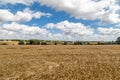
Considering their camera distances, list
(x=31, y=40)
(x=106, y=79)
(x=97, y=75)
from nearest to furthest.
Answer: (x=106, y=79)
(x=97, y=75)
(x=31, y=40)

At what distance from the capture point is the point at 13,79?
15094 mm

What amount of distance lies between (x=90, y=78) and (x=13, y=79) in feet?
20.6

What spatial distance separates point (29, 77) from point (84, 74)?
16.0ft

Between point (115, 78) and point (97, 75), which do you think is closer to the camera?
point (115, 78)

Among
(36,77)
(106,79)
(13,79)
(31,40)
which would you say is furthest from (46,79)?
(31,40)

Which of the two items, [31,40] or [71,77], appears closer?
[71,77]

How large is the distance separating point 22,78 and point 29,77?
623 millimetres

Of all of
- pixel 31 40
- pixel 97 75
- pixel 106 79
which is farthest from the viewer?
pixel 31 40

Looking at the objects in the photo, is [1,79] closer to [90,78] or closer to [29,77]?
[29,77]

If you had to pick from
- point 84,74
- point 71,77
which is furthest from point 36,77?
point 84,74

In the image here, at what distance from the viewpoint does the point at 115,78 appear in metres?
15.2

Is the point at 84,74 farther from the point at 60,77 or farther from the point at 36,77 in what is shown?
the point at 36,77

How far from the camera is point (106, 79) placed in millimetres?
15016

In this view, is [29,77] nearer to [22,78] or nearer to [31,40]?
[22,78]
